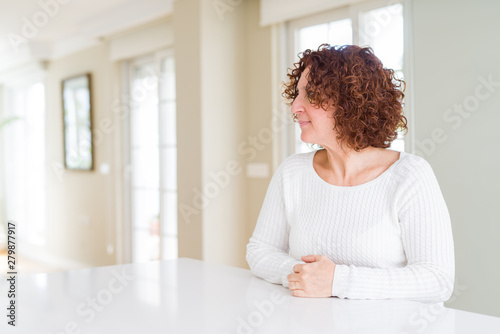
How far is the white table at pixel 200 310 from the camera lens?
93cm

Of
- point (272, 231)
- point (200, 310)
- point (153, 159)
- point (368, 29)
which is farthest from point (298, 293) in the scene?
point (153, 159)

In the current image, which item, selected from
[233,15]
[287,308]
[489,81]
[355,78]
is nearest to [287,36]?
[233,15]

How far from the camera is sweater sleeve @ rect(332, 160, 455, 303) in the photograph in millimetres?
1141

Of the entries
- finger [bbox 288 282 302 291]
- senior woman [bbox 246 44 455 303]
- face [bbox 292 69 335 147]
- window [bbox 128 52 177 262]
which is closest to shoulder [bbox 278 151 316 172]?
senior woman [bbox 246 44 455 303]

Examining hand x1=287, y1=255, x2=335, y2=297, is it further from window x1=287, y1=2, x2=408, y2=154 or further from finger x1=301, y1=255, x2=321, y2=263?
window x1=287, y1=2, x2=408, y2=154

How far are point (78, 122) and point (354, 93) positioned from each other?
4623mm

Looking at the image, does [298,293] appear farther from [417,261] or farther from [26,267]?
[26,267]

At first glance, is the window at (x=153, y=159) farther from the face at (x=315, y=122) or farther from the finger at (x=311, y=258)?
the finger at (x=311, y=258)

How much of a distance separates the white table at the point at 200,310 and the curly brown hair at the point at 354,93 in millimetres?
492

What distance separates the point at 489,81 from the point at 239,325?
1.97 m

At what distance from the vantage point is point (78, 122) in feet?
18.0

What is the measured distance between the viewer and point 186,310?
3.41 ft

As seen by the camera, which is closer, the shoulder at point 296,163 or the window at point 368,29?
the shoulder at point 296,163

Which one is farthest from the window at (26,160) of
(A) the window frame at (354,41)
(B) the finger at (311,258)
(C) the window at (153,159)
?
(B) the finger at (311,258)
